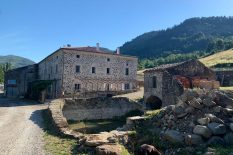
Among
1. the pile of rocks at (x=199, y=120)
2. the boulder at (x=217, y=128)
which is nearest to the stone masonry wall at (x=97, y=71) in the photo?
the pile of rocks at (x=199, y=120)

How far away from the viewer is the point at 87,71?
1790 inches

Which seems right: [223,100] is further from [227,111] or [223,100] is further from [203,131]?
[203,131]

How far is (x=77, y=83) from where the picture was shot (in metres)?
A: 44.2

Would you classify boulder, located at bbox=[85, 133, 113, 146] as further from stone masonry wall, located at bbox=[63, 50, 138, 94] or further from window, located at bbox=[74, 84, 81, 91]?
window, located at bbox=[74, 84, 81, 91]

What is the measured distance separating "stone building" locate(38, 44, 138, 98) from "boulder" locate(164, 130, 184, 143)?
31.7 metres

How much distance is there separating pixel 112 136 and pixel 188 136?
125 inches

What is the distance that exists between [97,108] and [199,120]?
64.0ft

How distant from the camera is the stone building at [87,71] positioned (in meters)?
43.3

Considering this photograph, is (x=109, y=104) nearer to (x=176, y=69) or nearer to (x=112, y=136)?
(x=176, y=69)

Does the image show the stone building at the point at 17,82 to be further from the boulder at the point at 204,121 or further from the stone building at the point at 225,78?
the boulder at the point at 204,121

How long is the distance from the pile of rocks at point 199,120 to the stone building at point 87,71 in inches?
1187

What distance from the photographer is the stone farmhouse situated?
43.3 m

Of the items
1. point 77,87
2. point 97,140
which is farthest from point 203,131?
point 77,87

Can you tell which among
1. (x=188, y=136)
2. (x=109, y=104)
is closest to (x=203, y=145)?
(x=188, y=136)
